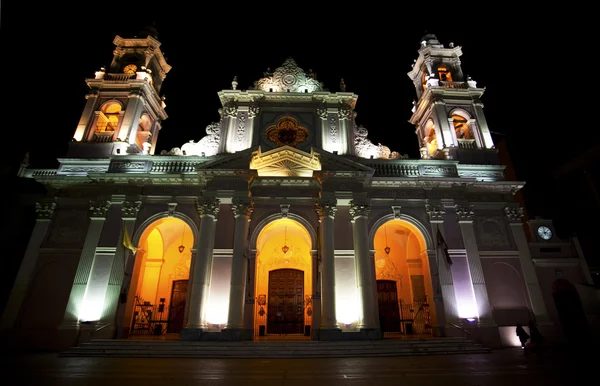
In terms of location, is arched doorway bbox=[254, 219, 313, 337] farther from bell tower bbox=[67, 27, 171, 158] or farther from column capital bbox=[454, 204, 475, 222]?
bell tower bbox=[67, 27, 171, 158]

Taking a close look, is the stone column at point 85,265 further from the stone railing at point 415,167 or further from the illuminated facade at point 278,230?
the stone railing at point 415,167

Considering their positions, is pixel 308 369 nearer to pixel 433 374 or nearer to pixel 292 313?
pixel 433 374

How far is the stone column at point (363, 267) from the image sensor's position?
15.1 meters

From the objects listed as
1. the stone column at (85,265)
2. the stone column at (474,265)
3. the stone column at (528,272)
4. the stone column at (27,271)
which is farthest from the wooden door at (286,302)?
the stone column at (27,271)

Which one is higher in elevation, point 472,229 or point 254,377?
point 472,229

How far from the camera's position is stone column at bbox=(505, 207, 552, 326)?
52.6 ft

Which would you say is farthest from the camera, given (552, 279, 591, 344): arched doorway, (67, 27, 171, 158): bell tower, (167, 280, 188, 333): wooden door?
(67, 27, 171, 158): bell tower

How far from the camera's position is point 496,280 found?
16.9m

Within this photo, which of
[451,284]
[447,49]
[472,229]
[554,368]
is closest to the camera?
[554,368]

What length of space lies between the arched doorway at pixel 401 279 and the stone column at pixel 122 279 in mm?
12806

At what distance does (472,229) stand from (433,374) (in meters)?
11.8

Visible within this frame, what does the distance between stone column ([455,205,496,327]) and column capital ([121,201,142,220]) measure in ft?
54.8

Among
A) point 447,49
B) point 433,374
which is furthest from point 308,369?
point 447,49

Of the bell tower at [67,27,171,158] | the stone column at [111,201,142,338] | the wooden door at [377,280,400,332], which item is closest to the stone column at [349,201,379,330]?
the wooden door at [377,280,400,332]
